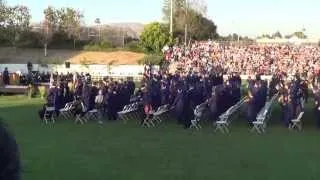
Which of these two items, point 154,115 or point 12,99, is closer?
point 154,115

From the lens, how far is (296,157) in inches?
621

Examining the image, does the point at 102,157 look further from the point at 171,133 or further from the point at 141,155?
the point at 171,133

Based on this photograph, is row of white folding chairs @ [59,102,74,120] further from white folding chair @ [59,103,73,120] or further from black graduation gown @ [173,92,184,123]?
black graduation gown @ [173,92,184,123]

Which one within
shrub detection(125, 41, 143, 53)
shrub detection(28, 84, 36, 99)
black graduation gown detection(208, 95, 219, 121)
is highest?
shrub detection(125, 41, 143, 53)

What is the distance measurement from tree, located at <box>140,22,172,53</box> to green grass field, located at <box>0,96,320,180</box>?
50.7m

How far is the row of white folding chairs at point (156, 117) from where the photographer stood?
77.7 ft

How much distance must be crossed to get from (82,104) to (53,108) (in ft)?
3.59

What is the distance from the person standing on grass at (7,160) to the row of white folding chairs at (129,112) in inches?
917

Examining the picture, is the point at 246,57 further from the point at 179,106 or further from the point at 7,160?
the point at 7,160

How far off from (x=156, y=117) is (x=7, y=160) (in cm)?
2270

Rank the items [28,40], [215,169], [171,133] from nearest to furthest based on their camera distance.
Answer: [215,169] → [171,133] → [28,40]

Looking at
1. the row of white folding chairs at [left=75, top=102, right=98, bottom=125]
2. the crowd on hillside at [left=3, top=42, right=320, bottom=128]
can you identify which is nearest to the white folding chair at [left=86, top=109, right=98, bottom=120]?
the row of white folding chairs at [left=75, top=102, right=98, bottom=125]

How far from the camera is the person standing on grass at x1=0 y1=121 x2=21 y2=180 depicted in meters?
2.01

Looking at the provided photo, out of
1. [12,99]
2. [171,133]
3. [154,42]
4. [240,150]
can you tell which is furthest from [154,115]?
[154,42]
